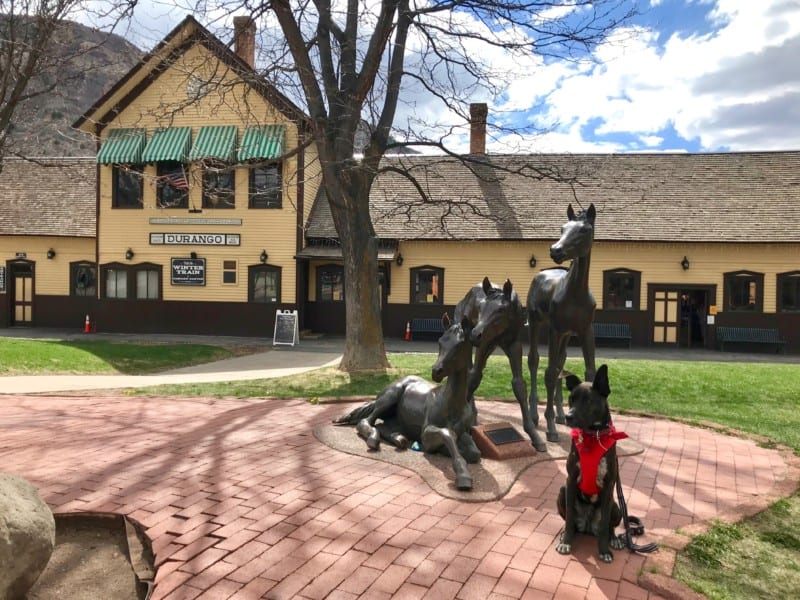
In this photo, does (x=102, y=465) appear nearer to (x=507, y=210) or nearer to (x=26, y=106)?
(x=26, y=106)

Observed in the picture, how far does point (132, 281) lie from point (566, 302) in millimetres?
20389

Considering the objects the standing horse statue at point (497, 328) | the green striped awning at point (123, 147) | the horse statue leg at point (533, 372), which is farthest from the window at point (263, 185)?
the standing horse statue at point (497, 328)

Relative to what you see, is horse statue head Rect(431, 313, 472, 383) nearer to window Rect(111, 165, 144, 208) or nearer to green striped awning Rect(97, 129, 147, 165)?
green striped awning Rect(97, 129, 147, 165)

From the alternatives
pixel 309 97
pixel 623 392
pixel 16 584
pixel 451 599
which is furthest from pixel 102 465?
pixel 309 97

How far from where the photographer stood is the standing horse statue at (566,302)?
245 inches

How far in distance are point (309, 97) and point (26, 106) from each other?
1116cm

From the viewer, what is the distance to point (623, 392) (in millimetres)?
10773

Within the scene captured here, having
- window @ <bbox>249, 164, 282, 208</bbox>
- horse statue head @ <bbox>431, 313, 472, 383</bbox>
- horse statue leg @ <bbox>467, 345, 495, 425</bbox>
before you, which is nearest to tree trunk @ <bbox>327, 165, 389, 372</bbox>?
horse statue leg @ <bbox>467, 345, 495, 425</bbox>

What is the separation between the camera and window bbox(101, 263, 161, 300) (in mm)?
23016

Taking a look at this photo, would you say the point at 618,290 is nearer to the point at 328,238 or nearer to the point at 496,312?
the point at 328,238

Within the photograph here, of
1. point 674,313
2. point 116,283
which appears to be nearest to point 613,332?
point 674,313

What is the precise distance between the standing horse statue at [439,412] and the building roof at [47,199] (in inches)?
823

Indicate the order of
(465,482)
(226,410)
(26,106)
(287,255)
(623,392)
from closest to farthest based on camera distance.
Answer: (465,482), (226,410), (623,392), (26,106), (287,255)

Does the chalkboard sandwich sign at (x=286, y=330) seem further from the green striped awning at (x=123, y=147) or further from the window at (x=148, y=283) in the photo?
the green striped awning at (x=123, y=147)
